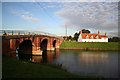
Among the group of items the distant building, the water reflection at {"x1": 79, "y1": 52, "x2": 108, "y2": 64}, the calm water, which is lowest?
the calm water

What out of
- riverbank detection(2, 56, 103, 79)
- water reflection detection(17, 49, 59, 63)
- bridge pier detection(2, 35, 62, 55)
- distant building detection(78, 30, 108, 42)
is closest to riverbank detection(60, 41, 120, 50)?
bridge pier detection(2, 35, 62, 55)

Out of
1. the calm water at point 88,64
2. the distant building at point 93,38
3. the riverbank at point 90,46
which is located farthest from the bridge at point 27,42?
the distant building at point 93,38

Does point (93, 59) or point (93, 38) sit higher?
point (93, 38)

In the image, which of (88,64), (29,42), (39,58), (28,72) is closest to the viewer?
(28,72)

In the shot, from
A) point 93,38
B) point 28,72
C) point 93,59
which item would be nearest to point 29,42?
point 93,59

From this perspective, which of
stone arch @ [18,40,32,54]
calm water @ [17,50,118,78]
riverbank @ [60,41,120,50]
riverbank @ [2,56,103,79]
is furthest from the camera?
riverbank @ [60,41,120,50]

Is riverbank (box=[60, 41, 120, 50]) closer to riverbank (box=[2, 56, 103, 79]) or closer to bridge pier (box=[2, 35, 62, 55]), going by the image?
bridge pier (box=[2, 35, 62, 55])

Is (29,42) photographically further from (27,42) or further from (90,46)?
(90,46)

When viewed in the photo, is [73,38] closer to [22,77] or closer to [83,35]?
[83,35]

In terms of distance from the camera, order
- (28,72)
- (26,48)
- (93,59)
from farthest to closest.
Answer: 1. (26,48)
2. (93,59)
3. (28,72)

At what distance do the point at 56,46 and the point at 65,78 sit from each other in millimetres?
74704

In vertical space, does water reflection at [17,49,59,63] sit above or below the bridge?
below

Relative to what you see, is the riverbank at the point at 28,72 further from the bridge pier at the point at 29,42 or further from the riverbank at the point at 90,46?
the riverbank at the point at 90,46

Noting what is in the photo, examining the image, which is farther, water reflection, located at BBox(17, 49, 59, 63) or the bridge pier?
water reflection, located at BBox(17, 49, 59, 63)
